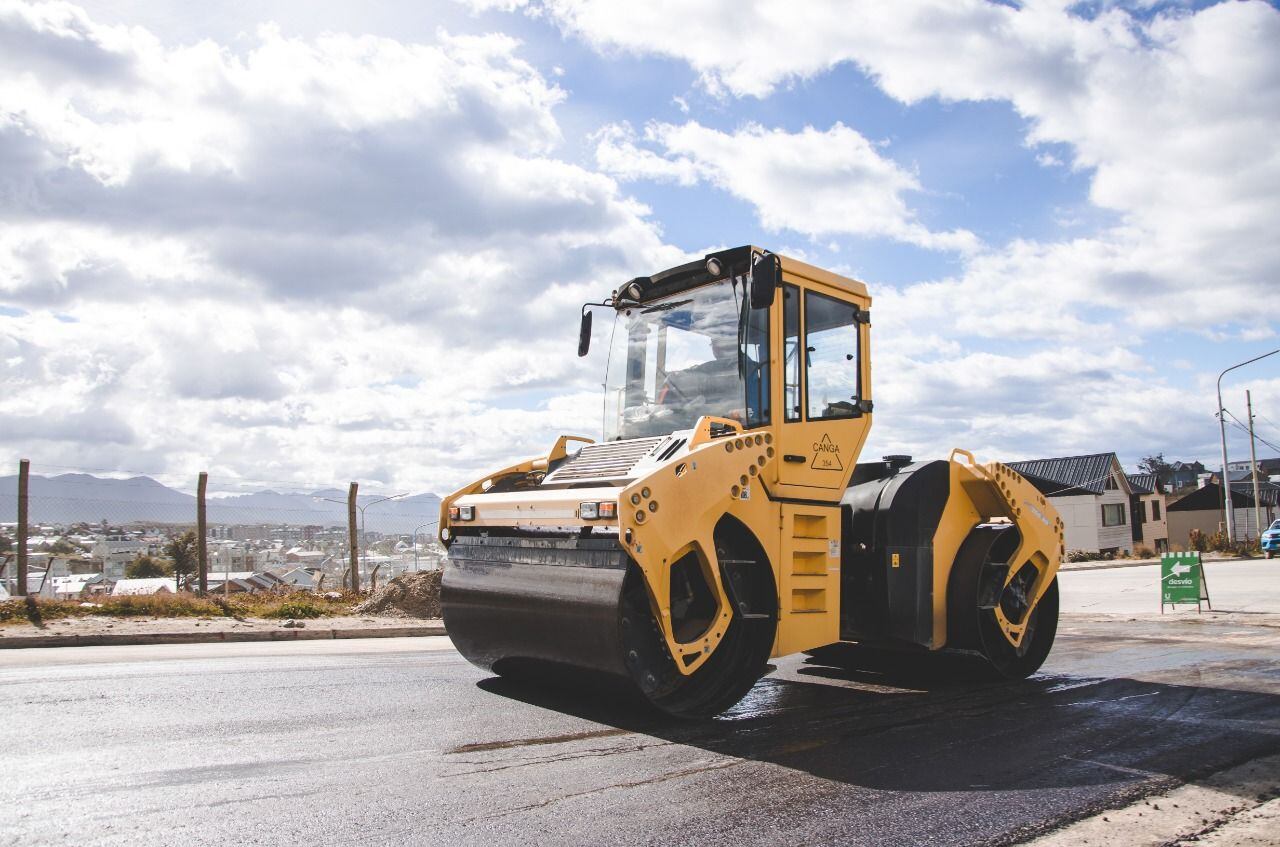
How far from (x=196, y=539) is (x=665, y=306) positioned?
9757 mm

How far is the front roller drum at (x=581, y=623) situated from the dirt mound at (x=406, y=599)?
25.1 ft

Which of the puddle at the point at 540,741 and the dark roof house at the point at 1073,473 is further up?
the dark roof house at the point at 1073,473

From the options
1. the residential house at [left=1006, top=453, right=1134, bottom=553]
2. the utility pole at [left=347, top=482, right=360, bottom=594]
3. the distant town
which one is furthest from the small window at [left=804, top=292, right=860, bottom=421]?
the residential house at [left=1006, top=453, right=1134, bottom=553]

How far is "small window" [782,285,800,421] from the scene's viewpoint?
720 cm

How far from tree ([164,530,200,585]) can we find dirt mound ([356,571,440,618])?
284 cm

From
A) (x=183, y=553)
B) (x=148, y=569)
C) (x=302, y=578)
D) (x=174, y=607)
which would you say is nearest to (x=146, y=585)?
(x=183, y=553)

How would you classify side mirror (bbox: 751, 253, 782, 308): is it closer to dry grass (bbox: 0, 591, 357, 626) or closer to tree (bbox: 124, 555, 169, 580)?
dry grass (bbox: 0, 591, 357, 626)

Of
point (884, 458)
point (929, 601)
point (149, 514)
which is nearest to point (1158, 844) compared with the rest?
point (929, 601)

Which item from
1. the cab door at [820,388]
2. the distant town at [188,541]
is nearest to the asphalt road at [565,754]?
the cab door at [820,388]

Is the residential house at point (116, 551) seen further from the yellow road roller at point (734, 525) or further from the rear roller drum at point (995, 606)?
the rear roller drum at point (995, 606)

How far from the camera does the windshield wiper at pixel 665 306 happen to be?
771 cm

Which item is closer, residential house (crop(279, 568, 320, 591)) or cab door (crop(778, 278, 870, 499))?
cab door (crop(778, 278, 870, 499))

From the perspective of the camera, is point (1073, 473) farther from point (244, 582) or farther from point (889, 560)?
point (889, 560)

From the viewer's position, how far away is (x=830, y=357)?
7609mm
